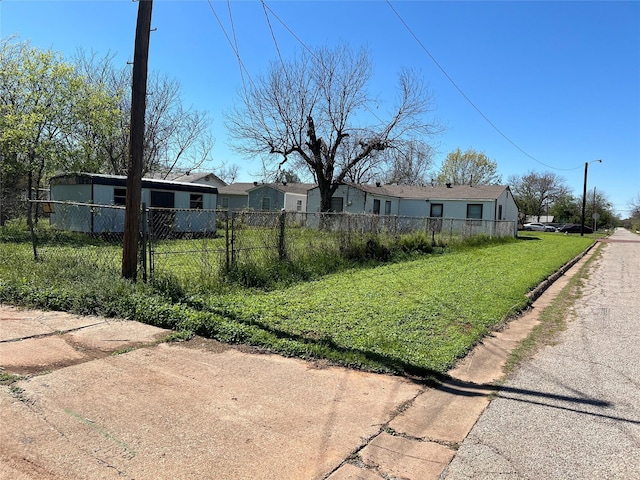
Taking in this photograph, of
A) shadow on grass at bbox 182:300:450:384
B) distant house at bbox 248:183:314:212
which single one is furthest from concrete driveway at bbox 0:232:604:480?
distant house at bbox 248:183:314:212

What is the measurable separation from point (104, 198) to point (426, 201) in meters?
24.3

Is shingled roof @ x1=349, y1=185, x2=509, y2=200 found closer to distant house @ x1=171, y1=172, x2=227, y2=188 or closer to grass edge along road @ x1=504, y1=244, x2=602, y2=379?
distant house @ x1=171, y1=172, x2=227, y2=188

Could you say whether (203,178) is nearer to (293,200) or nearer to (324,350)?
(293,200)

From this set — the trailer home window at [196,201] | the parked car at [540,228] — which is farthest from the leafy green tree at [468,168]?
the trailer home window at [196,201]

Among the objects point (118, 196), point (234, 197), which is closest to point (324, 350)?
point (118, 196)

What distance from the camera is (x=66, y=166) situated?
729 inches

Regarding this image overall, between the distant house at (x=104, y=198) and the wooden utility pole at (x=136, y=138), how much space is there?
8.14m

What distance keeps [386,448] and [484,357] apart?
108 inches

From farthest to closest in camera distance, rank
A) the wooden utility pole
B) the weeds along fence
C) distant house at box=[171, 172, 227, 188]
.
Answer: distant house at box=[171, 172, 227, 188], the weeds along fence, the wooden utility pole

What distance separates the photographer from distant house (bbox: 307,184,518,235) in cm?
3162

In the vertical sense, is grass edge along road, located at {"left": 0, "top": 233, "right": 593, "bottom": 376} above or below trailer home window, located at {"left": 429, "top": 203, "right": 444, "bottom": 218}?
below

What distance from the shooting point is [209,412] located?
357cm

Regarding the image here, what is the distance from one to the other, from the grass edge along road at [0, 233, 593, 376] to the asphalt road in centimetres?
93

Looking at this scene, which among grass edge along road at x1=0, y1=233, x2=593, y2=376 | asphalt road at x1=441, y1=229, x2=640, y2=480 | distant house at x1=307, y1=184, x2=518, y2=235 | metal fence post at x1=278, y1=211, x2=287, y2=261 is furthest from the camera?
distant house at x1=307, y1=184, x2=518, y2=235
